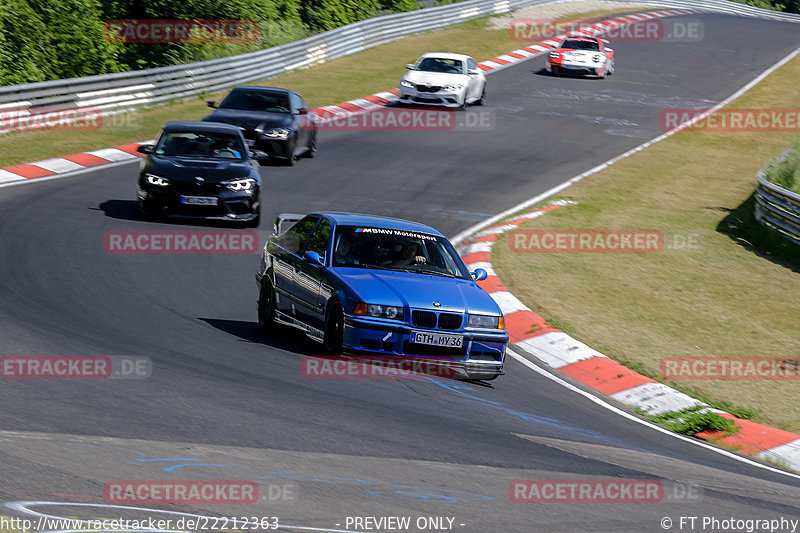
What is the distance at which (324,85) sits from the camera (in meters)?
33.8

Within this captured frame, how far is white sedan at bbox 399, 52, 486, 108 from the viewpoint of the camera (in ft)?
100

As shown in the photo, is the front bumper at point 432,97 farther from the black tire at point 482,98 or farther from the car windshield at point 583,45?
the car windshield at point 583,45

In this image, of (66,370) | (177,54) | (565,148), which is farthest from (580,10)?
(66,370)

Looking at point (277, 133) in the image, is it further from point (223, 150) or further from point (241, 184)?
point (241, 184)

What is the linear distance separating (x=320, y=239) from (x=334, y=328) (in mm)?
1340

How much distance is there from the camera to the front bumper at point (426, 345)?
10258 millimetres

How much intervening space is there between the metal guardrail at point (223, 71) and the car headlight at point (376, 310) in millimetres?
15980

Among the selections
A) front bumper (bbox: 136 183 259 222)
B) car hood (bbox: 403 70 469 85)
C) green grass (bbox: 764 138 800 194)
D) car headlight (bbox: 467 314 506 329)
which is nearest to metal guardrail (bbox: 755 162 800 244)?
green grass (bbox: 764 138 800 194)

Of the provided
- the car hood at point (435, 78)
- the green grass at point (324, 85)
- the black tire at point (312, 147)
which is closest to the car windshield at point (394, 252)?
the green grass at point (324, 85)

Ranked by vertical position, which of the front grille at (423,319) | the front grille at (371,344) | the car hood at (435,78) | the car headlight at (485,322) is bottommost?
the car hood at (435,78)

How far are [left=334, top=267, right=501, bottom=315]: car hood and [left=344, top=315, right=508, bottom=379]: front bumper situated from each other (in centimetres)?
21

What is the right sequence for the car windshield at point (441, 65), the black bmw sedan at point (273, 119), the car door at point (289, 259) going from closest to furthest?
the car door at point (289, 259) < the black bmw sedan at point (273, 119) < the car windshield at point (441, 65)

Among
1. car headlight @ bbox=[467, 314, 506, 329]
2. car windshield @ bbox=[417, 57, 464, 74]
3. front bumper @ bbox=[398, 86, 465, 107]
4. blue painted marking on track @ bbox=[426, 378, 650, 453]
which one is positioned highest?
car headlight @ bbox=[467, 314, 506, 329]

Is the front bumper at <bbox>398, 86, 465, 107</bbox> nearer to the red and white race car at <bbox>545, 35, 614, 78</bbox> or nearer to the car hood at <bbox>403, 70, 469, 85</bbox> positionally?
the car hood at <bbox>403, 70, 469, 85</bbox>
